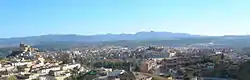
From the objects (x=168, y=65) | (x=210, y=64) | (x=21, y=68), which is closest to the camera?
(x=21, y=68)

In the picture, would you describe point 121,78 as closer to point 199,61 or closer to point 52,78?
point 52,78

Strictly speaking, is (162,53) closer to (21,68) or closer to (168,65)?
(168,65)

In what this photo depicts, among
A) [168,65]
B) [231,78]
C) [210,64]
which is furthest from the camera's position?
[168,65]

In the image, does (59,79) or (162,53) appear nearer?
(59,79)

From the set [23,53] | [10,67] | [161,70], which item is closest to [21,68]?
[10,67]

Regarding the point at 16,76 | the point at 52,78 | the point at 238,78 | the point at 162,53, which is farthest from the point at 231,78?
the point at 162,53

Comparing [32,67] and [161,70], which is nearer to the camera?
[32,67]

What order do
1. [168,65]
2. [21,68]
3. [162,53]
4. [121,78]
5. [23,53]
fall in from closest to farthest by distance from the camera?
1. [121,78]
2. [21,68]
3. [168,65]
4. [23,53]
5. [162,53]

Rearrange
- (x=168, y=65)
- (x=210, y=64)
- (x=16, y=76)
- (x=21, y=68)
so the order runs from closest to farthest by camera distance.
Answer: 1. (x=16, y=76)
2. (x=21, y=68)
3. (x=210, y=64)
4. (x=168, y=65)
